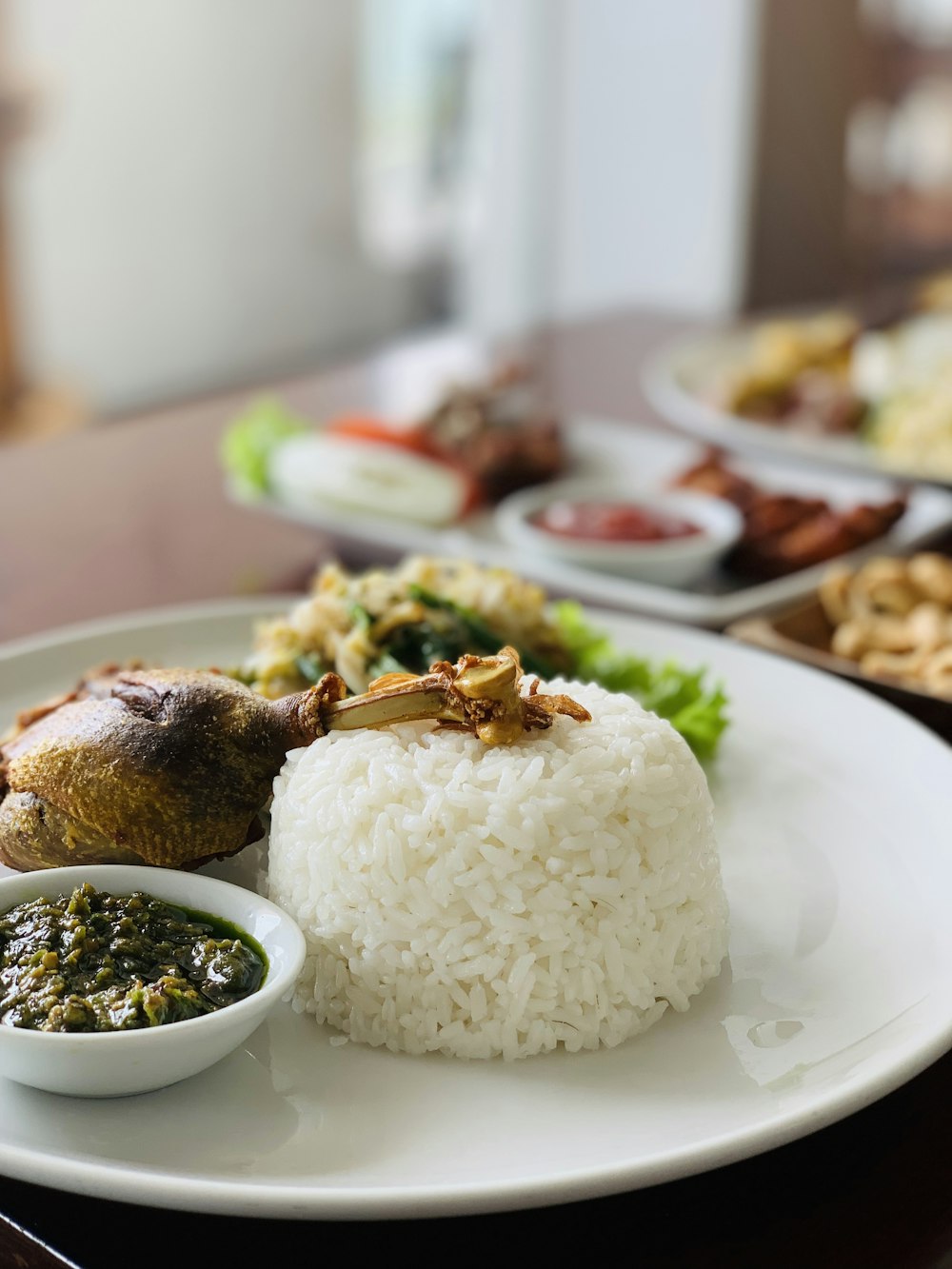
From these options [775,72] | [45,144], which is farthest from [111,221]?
[775,72]

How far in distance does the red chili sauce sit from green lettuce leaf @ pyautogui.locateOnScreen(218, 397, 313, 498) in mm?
672

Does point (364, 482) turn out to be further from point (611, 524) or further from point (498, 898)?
point (498, 898)

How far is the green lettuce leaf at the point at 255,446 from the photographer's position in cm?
337

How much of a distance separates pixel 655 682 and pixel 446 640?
356 mm

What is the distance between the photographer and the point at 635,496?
328cm

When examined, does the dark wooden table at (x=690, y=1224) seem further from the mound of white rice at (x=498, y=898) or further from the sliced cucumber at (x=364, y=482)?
the sliced cucumber at (x=364, y=482)

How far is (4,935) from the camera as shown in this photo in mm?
1495

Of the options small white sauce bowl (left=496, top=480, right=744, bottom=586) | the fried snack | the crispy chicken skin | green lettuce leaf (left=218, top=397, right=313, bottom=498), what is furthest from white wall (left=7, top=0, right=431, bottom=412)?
the crispy chicken skin

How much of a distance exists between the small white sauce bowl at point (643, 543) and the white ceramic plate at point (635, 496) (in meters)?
0.03

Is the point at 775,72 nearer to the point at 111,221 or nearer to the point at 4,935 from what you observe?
the point at 111,221

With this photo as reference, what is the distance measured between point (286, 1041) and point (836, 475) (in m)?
2.34

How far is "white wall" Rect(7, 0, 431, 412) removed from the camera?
7.03 metres

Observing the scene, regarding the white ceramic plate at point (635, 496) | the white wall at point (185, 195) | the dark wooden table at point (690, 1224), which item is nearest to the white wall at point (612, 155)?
the white wall at point (185, 195)

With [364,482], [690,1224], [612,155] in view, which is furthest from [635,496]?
[612,155]
